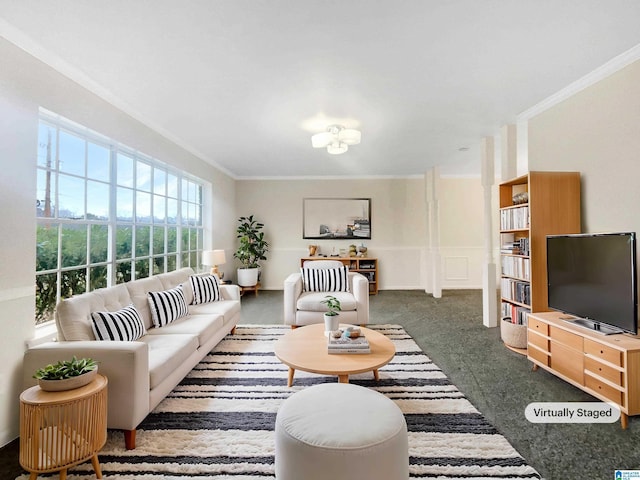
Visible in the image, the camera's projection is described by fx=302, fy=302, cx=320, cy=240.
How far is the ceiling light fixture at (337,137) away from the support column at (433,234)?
3.01 metres

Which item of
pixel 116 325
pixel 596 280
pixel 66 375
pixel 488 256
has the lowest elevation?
pixel 66 375

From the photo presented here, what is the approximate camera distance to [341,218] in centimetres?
684

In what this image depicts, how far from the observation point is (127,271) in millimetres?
3410

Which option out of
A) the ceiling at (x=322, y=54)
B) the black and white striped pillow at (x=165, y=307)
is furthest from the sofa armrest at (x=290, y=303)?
the ceiling at (x=322, y=54)

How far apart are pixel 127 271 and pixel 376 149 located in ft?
12.5

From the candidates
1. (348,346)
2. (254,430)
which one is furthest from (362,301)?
(254,430)

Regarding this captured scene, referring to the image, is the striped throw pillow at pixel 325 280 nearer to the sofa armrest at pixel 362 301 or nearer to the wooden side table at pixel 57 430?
the sofa armrest at pixel 362 301

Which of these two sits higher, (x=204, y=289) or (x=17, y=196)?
(x=17, y=196)

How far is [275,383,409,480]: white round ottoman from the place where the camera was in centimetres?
118

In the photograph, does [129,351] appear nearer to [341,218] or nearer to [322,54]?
[322,54]

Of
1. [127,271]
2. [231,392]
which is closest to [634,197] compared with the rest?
[231,392]

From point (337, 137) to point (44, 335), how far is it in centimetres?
320

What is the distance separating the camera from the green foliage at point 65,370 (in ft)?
5.11

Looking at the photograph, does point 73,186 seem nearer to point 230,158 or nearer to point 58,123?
point 58,123
